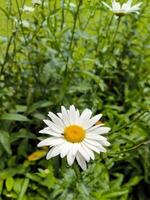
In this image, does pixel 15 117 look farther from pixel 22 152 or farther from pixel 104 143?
pixel 104 143

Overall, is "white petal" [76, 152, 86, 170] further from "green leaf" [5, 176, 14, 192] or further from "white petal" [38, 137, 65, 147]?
"green leaf" [5, 176, 14, 192]

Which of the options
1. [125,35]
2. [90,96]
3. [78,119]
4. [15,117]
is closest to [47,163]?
[15,117]

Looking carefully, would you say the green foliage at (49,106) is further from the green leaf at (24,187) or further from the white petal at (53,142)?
the white petal at (53,142)

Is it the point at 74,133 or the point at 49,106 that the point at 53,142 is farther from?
the point at 49,106

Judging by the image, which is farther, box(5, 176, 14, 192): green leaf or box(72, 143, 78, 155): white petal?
box(5, 176, 14, 192): green leaf

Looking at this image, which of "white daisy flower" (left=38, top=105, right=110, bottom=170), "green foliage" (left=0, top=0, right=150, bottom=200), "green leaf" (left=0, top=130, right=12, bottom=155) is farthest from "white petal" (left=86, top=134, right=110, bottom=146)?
"green leaf" (left=0, top=130, right=12, bottom=155)

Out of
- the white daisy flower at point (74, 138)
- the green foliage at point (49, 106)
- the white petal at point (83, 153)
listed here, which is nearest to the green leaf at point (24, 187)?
the green foliage at point (49, 106)

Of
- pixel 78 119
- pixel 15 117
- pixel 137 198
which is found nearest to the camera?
pixel 78 119
